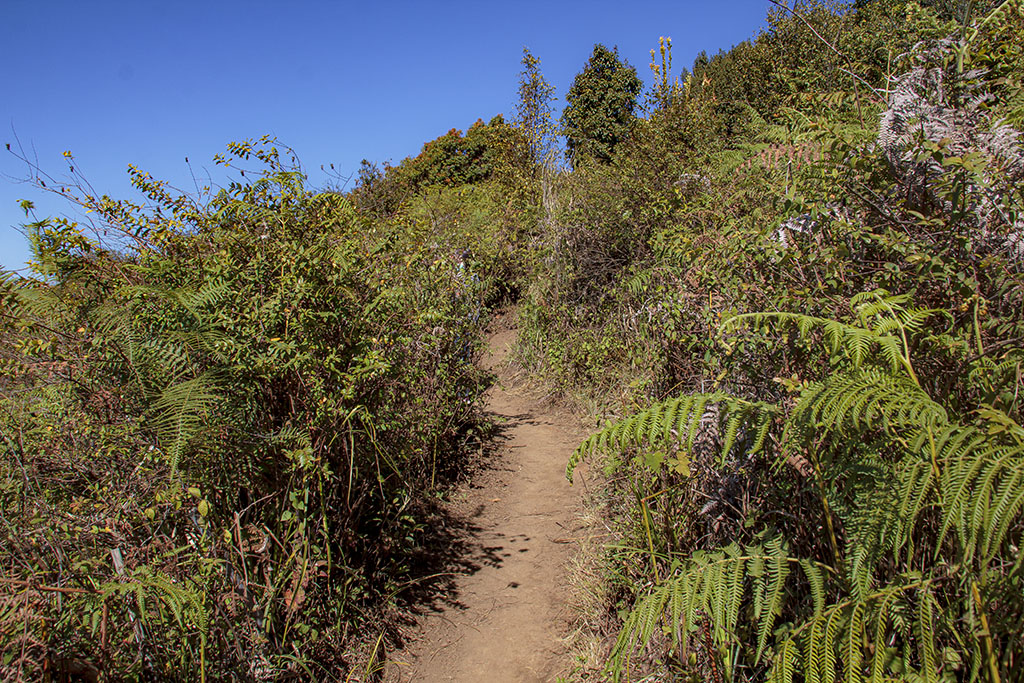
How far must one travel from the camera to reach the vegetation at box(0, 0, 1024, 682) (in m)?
1.80

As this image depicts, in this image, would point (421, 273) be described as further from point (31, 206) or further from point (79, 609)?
point (79, 609)

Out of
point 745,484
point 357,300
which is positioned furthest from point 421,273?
point 745,484

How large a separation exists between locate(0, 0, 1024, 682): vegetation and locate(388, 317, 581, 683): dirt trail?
28cm

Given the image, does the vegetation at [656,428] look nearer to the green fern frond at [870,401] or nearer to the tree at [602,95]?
the green fern frond at [870,401]

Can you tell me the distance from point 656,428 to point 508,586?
2502 millimetres

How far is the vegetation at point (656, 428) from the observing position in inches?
70.9

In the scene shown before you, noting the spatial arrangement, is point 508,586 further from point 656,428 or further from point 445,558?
point 656,428

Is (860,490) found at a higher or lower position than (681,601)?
higher

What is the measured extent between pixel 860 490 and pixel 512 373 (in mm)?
6952

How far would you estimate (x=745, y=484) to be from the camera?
2729mm

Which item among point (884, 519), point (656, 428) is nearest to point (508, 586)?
point (656, 428)

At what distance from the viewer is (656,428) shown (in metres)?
1.98

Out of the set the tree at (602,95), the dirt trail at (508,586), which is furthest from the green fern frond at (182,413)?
the tree at (602,95)

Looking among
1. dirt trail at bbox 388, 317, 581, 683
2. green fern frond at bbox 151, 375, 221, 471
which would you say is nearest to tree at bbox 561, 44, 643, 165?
dirt trail at bbox 388, 317, 581, 683
